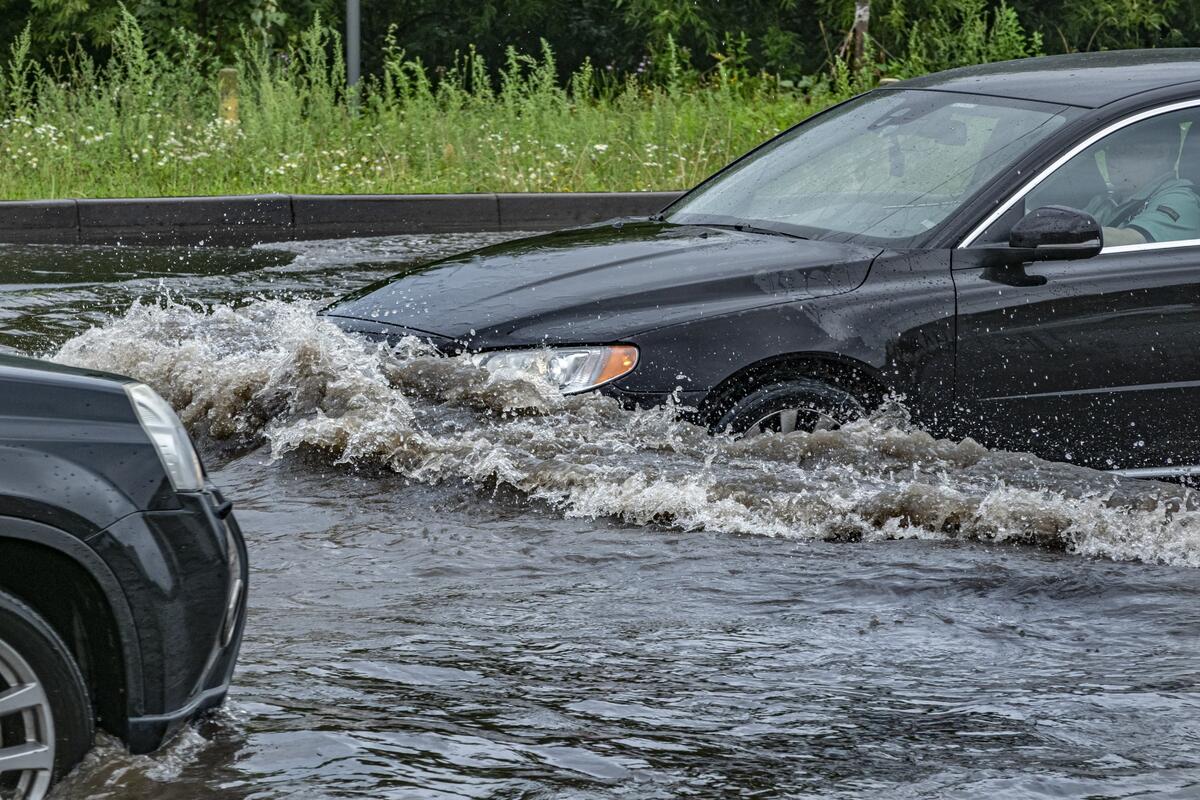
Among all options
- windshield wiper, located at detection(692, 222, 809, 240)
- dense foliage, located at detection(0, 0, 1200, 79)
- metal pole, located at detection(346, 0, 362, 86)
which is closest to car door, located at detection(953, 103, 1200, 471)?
windshield wiper, located at detection(692, 222, 809, 240)

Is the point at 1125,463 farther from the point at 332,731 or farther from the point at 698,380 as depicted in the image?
the point at 332,731

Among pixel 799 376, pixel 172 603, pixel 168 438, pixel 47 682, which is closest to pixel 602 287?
pixel 799 376

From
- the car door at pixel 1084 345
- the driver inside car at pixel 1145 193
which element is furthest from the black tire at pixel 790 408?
the driver inside car at pixel 1145 193

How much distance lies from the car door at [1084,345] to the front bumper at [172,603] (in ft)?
10.7

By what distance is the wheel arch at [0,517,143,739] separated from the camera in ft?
10.8

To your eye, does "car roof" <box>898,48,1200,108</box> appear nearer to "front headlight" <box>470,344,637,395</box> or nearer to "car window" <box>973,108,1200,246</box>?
"car window" <box>973,108,1200,246</box>

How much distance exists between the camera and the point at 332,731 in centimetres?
400

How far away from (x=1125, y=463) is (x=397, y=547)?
102 inches

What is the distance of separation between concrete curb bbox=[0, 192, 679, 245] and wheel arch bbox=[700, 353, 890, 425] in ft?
20.7

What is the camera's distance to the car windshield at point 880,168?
646cm

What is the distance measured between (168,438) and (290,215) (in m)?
9.98

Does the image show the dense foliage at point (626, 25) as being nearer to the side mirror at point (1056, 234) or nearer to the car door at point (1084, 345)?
the car door at point (1084, 345)

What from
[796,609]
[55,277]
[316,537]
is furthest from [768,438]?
[55,277]

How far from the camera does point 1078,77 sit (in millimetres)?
6945
